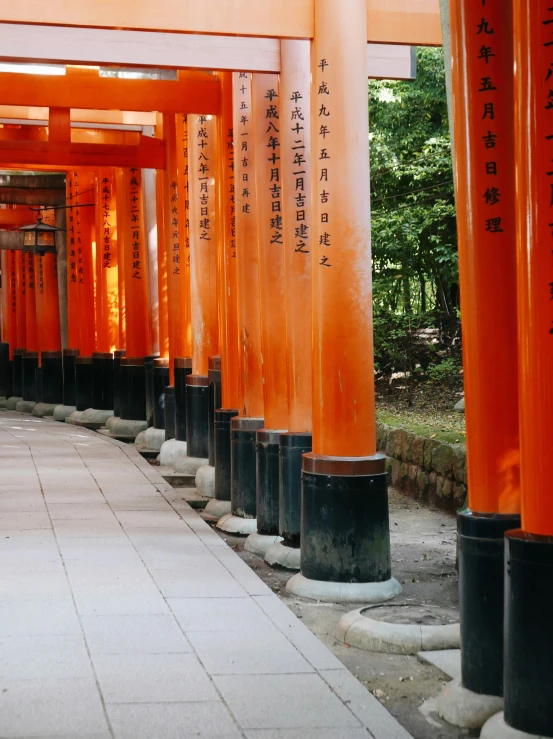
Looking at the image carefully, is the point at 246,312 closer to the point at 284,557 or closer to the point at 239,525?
the point at 239,525

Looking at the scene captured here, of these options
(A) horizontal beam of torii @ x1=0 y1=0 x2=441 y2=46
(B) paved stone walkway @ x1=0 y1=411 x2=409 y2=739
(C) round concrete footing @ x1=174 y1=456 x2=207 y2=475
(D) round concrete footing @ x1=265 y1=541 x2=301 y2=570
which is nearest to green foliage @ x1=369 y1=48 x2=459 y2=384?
(C) round concrete footing @ x1=174 y1=456 x2=207 y2=475

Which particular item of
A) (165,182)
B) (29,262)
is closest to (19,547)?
(165,182)

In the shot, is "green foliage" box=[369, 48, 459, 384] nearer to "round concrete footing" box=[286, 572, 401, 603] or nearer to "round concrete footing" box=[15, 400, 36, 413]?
"round concrete footing" box=[286, 572, 401, 603]

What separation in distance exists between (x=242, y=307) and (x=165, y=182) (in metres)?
5.41

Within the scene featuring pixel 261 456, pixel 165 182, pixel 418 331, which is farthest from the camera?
pixel 418 331

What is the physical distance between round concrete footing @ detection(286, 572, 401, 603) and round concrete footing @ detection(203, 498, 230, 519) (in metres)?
3.12

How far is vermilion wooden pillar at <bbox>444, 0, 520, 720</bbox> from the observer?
441cm

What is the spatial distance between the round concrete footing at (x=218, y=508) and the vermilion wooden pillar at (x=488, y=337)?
5.55 meters

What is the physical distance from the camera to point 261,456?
8.40 meters

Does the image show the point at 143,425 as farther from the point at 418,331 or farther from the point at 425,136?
the point at 425,136

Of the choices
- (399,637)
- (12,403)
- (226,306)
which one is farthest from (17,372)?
(399,637)

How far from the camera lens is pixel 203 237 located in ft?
36.5

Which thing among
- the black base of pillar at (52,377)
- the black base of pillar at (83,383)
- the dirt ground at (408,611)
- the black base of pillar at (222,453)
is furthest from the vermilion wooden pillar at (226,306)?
the black base of pillar at (52,377)

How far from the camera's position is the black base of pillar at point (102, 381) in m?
18.4
